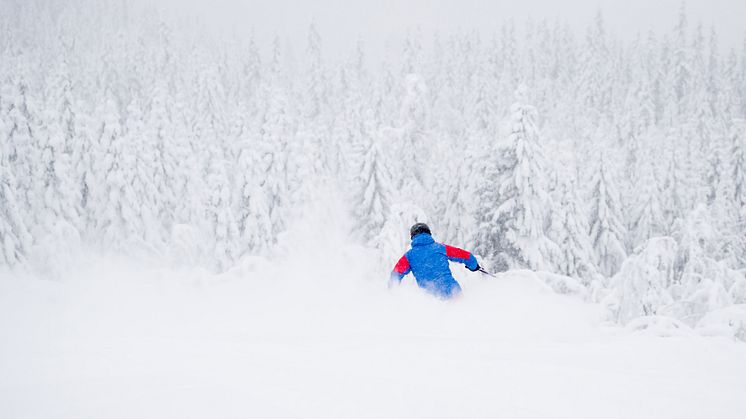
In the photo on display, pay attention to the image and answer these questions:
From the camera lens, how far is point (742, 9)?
16388 centimetres

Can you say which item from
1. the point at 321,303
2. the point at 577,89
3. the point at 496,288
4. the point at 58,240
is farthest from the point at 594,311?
the point at 577,89

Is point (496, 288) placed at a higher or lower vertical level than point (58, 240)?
higher

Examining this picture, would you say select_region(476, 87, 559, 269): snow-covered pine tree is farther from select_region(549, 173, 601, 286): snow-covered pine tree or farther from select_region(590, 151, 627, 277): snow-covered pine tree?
select_region(590, 151, 627, 277): snow-covered pine tree

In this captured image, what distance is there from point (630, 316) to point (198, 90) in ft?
184

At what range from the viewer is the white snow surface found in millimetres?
2541

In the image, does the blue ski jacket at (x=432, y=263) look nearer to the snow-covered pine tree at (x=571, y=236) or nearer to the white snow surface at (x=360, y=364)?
the white snow surface at (x=360, y=364)

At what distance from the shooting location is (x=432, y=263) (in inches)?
251

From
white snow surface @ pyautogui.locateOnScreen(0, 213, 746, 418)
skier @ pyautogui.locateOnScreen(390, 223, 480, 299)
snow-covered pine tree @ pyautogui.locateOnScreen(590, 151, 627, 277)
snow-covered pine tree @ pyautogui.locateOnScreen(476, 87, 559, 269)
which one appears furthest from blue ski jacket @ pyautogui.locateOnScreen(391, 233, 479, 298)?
snow-covered pine tree @ pyautogui.locateOnScreen(590, 151, 627, 277)

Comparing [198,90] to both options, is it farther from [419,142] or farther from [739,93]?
[739,93]

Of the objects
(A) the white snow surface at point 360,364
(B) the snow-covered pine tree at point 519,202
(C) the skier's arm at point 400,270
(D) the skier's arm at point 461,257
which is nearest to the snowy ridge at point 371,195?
(B) the snow-covered pine tree at point 519,202

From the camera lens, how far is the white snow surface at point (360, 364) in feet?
8.34

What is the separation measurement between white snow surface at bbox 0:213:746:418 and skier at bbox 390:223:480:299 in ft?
0.61

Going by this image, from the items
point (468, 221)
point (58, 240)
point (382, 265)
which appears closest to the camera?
point (382, 265)

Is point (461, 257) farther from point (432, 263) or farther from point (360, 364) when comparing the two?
point (360, 364)
